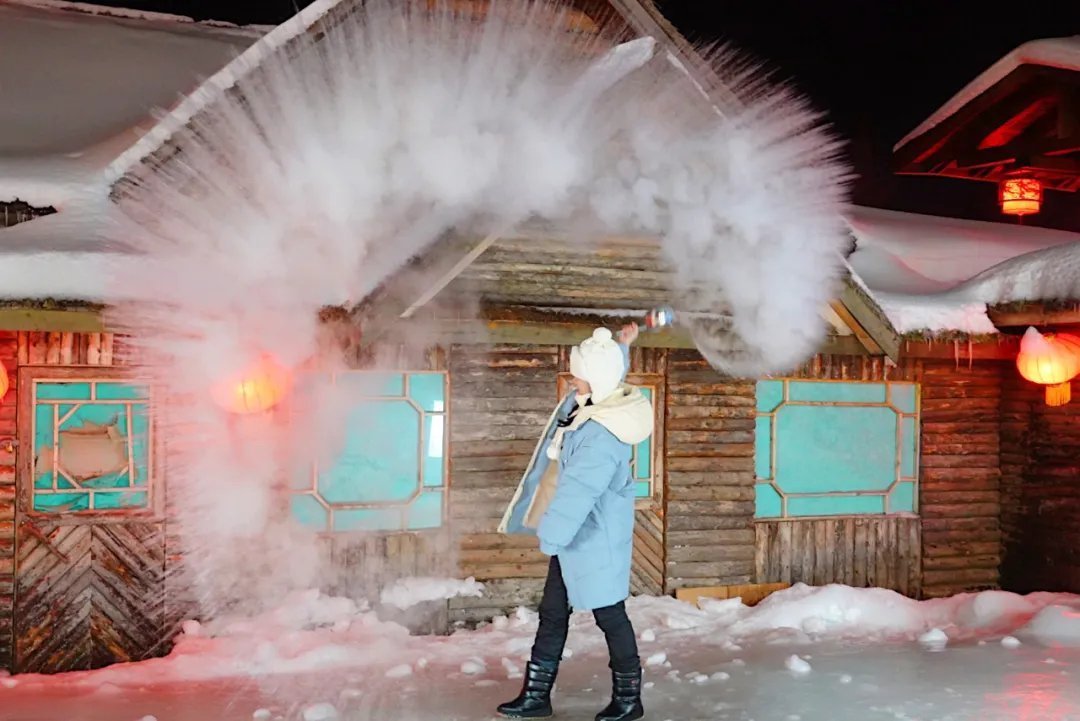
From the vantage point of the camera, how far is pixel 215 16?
18.1 m

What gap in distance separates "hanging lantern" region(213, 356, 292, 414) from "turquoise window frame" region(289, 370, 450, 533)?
0.86m

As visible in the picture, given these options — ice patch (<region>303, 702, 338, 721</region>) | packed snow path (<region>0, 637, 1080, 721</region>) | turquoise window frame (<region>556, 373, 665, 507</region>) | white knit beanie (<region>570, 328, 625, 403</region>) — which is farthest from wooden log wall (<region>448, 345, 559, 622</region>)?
white knit beanie (<region>570, 328, 625, 403</region>)

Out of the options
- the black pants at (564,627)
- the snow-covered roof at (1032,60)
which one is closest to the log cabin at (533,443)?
the snow-covered roof at (1032,60)

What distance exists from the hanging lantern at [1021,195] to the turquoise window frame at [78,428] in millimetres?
10848

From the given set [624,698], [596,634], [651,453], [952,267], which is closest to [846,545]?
[651,453]

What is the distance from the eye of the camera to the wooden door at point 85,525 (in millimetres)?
7012

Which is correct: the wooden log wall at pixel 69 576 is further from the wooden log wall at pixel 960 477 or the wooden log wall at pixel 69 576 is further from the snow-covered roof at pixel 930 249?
the wooden log wall at pixel 960 477

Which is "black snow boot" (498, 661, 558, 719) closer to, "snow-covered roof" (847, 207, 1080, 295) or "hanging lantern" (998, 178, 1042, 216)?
"snow-covered roof" (847, 207, 1080, 295)

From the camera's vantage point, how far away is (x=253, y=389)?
6.87 m

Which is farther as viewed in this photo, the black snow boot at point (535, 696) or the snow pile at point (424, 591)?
the snow pile at point (424, 591)

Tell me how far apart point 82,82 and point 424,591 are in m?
6.70

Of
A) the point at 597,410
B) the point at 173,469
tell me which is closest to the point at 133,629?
the point at 173,469

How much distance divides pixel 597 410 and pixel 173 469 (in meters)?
4.12

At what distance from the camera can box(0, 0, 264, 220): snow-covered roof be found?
7.69 metres
